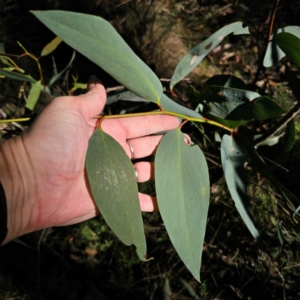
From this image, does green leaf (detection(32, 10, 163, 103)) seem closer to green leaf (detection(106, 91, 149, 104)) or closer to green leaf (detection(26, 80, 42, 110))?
green leaf (detection(106, 91, 149, 104))

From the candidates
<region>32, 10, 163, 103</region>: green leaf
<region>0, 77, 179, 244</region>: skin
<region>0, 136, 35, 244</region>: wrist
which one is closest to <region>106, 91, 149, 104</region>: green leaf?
<region>0, 77, 179, 244</region>: skin

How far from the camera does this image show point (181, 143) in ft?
3.62

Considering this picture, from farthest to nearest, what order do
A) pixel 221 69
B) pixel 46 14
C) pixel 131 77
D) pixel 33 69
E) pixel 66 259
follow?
pixel 221 69 < pixel 66 259 < pixel 33 69 < pixel 131 77 < pixel 46 14

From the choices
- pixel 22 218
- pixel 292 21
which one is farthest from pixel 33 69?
pixel 292 21

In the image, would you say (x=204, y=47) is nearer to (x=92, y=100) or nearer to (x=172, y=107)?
(x=172, y=107)

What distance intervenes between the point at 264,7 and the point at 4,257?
5.71 ft

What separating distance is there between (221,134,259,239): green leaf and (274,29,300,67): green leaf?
1.03 feet

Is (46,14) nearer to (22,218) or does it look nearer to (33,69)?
(22,218)

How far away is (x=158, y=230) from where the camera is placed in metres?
1.69

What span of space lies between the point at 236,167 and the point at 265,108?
0.86ft

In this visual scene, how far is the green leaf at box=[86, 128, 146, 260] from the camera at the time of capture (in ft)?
3.21

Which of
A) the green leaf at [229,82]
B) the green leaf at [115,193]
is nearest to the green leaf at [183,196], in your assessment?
the green leaf at [115,193]

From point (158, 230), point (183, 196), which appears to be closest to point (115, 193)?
point (183, 196)

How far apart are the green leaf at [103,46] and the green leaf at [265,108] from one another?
0.90 ft
